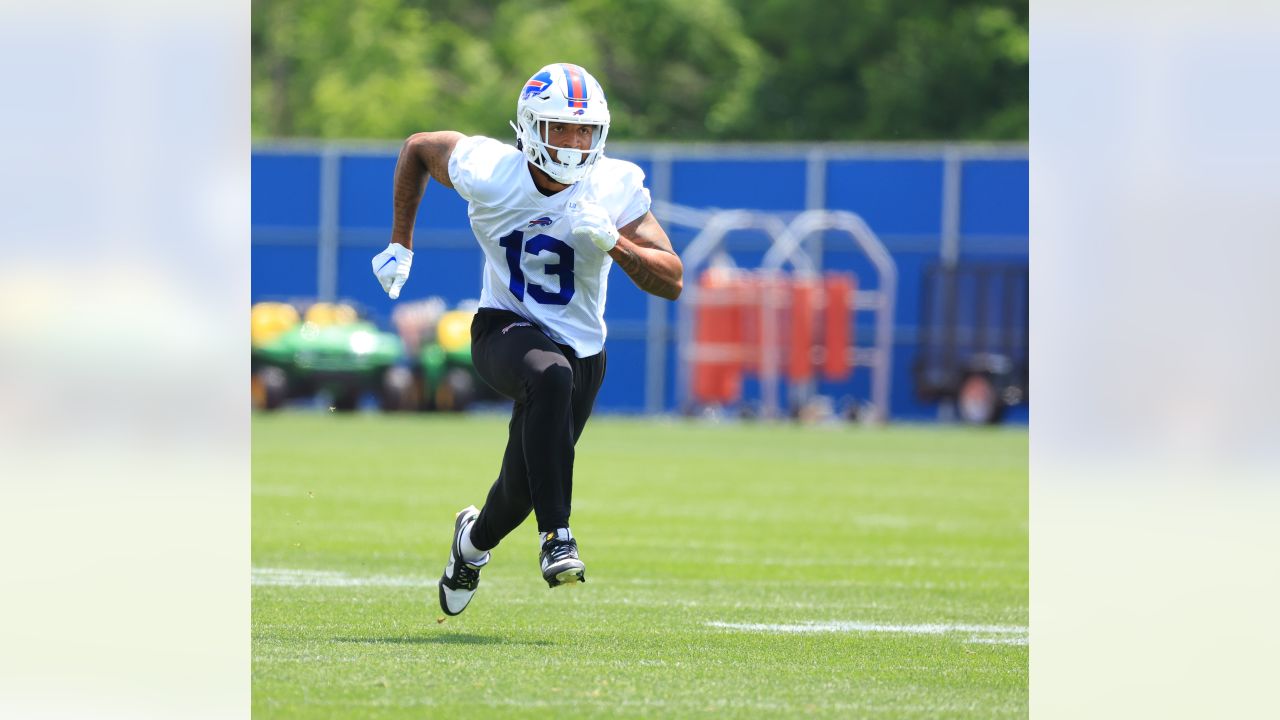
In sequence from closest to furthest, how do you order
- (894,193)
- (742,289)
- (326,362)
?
(326,362) < (742,289) < (894,193)

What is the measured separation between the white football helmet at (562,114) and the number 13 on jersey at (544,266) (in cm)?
20

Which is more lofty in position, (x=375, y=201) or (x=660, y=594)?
(x=375, y=201)

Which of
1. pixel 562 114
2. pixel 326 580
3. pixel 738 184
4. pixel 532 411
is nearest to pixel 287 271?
pixel 738 184

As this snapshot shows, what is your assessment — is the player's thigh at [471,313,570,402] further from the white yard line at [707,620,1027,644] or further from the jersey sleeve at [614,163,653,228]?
the white yard line at [707,620,1027,644]

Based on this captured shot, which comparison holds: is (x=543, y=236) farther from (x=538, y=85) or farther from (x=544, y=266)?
(x=538, y=85)

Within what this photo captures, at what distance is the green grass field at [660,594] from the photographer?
4586 mm

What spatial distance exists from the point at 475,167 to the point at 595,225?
0.69 metres

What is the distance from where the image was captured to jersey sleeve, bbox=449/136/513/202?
5.75 metres

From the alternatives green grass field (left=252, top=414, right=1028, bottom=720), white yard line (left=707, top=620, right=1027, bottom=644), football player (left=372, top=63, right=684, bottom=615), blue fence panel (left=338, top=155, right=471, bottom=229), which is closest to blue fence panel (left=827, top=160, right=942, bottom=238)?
blue fence panel (left=338, top=155, right=471, bottom=229)

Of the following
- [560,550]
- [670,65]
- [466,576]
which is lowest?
[466,576]

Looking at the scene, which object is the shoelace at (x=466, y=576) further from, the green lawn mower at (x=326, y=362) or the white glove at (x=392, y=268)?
the green lawn mower at (x=326, y=362)

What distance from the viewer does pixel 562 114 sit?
217 inches
